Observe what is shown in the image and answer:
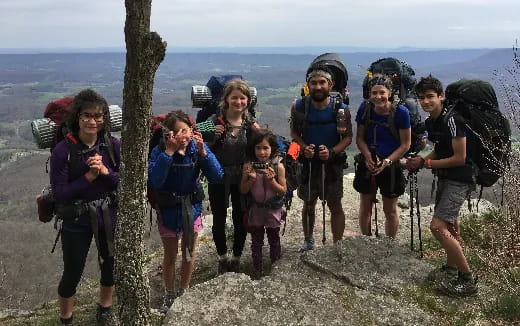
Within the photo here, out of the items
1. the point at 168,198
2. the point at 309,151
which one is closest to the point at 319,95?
the point at 309,151

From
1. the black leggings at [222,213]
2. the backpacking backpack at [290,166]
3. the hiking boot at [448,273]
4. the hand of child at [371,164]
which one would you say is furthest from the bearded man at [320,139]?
the hiking boot at [448,273]

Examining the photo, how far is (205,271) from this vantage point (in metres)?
7.57

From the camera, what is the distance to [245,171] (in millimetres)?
6055

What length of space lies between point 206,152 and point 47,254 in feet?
297

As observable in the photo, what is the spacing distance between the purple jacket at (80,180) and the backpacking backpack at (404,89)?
4.14 meters

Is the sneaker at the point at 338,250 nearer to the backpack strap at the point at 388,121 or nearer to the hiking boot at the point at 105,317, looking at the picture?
the backpack strap at the point at 388,121

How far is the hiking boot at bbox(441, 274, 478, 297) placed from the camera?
5574mm

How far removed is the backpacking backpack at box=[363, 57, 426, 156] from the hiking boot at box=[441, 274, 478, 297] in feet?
7.08

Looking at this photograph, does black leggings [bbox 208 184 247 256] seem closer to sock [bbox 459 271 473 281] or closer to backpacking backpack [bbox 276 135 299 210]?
backpacking backpack [bbox 276 135 299 210]

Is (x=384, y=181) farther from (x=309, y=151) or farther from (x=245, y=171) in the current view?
(x=245, y=171)

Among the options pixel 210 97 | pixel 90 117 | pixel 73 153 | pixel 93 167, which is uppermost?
pixel 210 97

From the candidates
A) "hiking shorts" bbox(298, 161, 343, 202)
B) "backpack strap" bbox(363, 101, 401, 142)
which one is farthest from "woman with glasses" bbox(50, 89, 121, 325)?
→ "backpack strap" bbox(363, 101, 401, 142)

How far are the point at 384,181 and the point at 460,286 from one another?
74.9 inches

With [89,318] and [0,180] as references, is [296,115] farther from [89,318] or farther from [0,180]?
[0,180]
